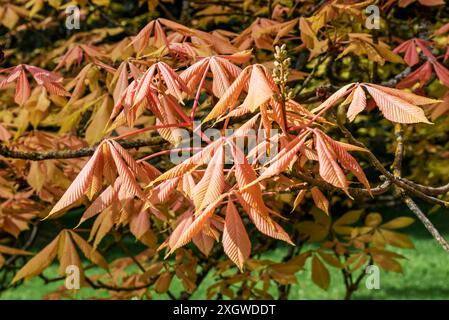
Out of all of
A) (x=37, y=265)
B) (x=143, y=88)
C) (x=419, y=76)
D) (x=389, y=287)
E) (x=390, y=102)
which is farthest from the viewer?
(x=389, y=287)

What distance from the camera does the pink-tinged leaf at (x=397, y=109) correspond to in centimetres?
104

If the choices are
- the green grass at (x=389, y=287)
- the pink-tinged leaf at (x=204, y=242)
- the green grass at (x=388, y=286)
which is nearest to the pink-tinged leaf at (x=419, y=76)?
the pink-tinged leaf at (x=204, y=242)

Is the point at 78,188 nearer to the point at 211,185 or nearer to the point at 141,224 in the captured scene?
the point at 211,185

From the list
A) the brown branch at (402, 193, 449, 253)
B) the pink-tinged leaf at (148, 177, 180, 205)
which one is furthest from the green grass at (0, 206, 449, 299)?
the pink-tinged leaf at (148, 177, 180, 205)

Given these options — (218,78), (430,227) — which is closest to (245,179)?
(218,78)

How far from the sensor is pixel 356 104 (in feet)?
3.72

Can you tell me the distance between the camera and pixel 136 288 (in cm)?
256

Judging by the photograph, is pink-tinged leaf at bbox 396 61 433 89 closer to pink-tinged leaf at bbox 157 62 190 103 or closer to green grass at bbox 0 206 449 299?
pink-tinged leaf at bbox 157 62 190 103

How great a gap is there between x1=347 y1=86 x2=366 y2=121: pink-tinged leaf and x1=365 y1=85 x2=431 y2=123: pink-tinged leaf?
0.09ft

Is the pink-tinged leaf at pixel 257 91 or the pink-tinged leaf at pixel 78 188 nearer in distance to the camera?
the pink-tinged leaf at pixel 257 91

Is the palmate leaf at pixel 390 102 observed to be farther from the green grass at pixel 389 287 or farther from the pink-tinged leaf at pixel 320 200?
the green grass at pixel 389 287

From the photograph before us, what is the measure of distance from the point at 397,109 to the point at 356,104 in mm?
82

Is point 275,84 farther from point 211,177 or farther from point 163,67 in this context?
point 163,67

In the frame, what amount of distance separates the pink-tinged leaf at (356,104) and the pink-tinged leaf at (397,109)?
0.09 feet
